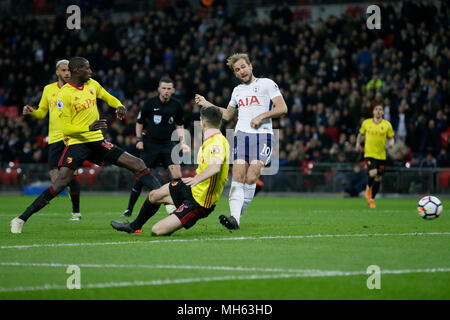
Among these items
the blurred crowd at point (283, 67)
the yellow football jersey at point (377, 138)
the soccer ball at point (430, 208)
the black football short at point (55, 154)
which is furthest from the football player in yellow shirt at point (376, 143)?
the black football short at point (55, 154)

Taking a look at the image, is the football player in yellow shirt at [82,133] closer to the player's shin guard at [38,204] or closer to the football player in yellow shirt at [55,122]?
the player's shin guard at [38,204]

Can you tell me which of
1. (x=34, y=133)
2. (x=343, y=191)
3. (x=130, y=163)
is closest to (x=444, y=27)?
(x=343, y=191)

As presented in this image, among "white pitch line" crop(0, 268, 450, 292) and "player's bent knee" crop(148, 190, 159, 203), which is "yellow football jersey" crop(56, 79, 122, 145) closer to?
"player's bent knee" crop(148, 190, 159, 203)

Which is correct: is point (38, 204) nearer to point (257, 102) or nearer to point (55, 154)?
point (55, 154)

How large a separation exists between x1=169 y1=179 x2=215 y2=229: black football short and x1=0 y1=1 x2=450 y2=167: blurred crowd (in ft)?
43.9

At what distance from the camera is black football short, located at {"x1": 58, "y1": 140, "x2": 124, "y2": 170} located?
11.2 metres

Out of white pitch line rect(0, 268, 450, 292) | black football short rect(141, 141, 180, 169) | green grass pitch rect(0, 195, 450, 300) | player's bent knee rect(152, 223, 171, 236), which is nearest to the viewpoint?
green grass pitch rect(0, 195, 450, 300)

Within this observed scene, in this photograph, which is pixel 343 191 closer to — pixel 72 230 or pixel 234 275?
pixel 72 230

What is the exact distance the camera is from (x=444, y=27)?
1023 inches

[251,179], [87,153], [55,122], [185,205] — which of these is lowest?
[185,205]

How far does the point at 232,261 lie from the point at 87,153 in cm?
439

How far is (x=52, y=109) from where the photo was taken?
1363 centimetres

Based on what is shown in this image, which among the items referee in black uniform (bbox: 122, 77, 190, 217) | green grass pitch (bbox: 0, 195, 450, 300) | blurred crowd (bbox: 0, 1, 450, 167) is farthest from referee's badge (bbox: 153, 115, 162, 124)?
blurred crowd (bbox: 0, 1, 450, 167)

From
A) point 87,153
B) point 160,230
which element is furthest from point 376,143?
point 160,230
